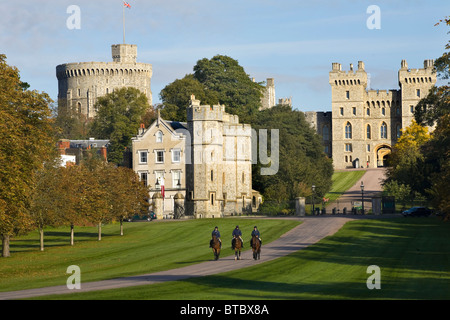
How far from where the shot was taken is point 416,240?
59469 mm

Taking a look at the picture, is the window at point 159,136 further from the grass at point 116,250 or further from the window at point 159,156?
the grass at point 116,250

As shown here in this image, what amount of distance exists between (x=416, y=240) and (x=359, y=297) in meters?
29.6

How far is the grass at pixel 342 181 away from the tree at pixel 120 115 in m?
30.5

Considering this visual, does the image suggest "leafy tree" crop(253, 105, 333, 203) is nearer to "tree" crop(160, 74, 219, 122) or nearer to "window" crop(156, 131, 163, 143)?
"tree" crop(160, 74, 219, 122)

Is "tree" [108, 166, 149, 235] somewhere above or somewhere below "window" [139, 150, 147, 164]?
below

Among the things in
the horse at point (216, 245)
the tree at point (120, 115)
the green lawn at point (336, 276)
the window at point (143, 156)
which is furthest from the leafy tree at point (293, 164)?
the horse at point (216, 245)

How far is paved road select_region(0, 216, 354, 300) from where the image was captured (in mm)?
35469

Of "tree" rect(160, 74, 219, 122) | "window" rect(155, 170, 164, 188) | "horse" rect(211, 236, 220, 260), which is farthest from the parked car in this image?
"tree" rect(160, 74, 219, 122)

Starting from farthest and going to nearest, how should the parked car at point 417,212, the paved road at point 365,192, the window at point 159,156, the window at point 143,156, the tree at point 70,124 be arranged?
the tree at point 70,124 → the paved road at point 365,192 → the window at point 143,156 → the window at point 159,156 → the parked car at point 417,212

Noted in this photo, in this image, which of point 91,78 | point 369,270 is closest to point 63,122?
point 91,78

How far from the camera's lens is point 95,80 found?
7495 inches

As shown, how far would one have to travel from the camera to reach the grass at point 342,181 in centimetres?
12444

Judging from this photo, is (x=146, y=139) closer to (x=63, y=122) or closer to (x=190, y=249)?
(x=190, y=249)

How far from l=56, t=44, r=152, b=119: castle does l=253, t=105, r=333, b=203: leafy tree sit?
65951 millimetres
